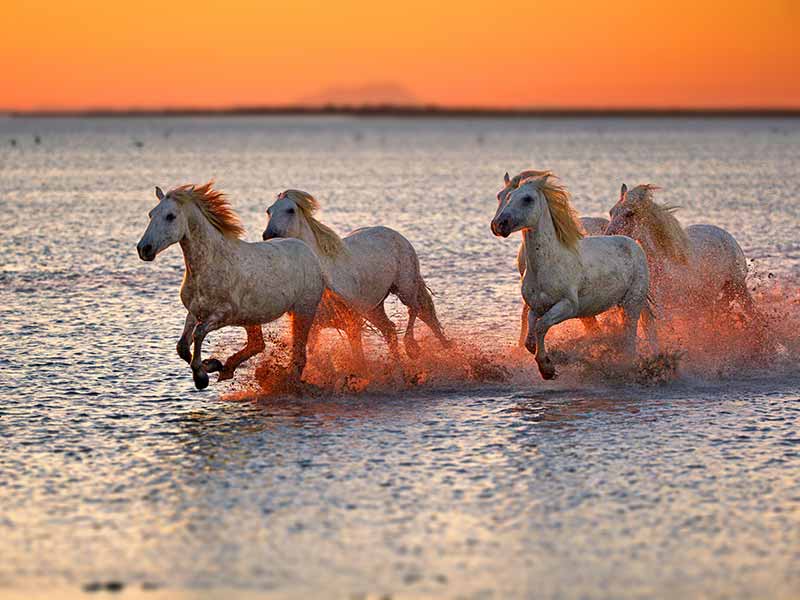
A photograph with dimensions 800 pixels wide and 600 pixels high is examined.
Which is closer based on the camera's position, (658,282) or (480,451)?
(480,451)

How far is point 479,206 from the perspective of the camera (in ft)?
130

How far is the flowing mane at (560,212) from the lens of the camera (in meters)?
11.4

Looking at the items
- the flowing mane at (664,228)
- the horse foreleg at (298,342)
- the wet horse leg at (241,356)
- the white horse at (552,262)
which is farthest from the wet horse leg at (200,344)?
the flowing mane at (664,228)

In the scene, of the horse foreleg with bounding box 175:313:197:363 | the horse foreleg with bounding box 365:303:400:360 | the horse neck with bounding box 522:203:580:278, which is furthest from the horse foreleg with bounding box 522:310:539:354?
the horse foreleg with bounding box 175:313:197:363

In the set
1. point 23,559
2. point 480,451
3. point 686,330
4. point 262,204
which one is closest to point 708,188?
point 262,204

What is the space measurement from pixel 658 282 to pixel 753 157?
78427mm

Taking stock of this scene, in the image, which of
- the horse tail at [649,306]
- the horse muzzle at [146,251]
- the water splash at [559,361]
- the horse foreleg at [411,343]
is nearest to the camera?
the horse muzzle at [146,251]

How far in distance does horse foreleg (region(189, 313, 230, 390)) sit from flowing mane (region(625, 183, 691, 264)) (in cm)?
492

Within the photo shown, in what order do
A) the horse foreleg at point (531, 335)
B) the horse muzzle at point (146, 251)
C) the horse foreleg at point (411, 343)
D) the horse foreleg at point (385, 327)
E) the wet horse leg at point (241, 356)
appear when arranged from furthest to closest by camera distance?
1. the horse foreleg at point (411, 343)
2. the horse foreleg at point (385, 327)
3. the horse foreleg at point (531, 335)
4. the wet horse leg at point (241, 356)
5. the horse muzzle at point (146, 251)

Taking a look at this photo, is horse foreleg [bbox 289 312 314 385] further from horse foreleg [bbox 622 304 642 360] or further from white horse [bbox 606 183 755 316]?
white horse [bbox 606 183 755 316]

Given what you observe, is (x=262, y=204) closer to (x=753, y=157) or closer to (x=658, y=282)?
(x=658, y=282)

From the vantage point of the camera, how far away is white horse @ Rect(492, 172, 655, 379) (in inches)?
441

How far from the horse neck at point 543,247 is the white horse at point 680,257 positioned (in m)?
2.12

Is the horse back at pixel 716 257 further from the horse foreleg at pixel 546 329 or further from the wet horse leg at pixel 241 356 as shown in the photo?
the wet horse leg at pixel 241 356
